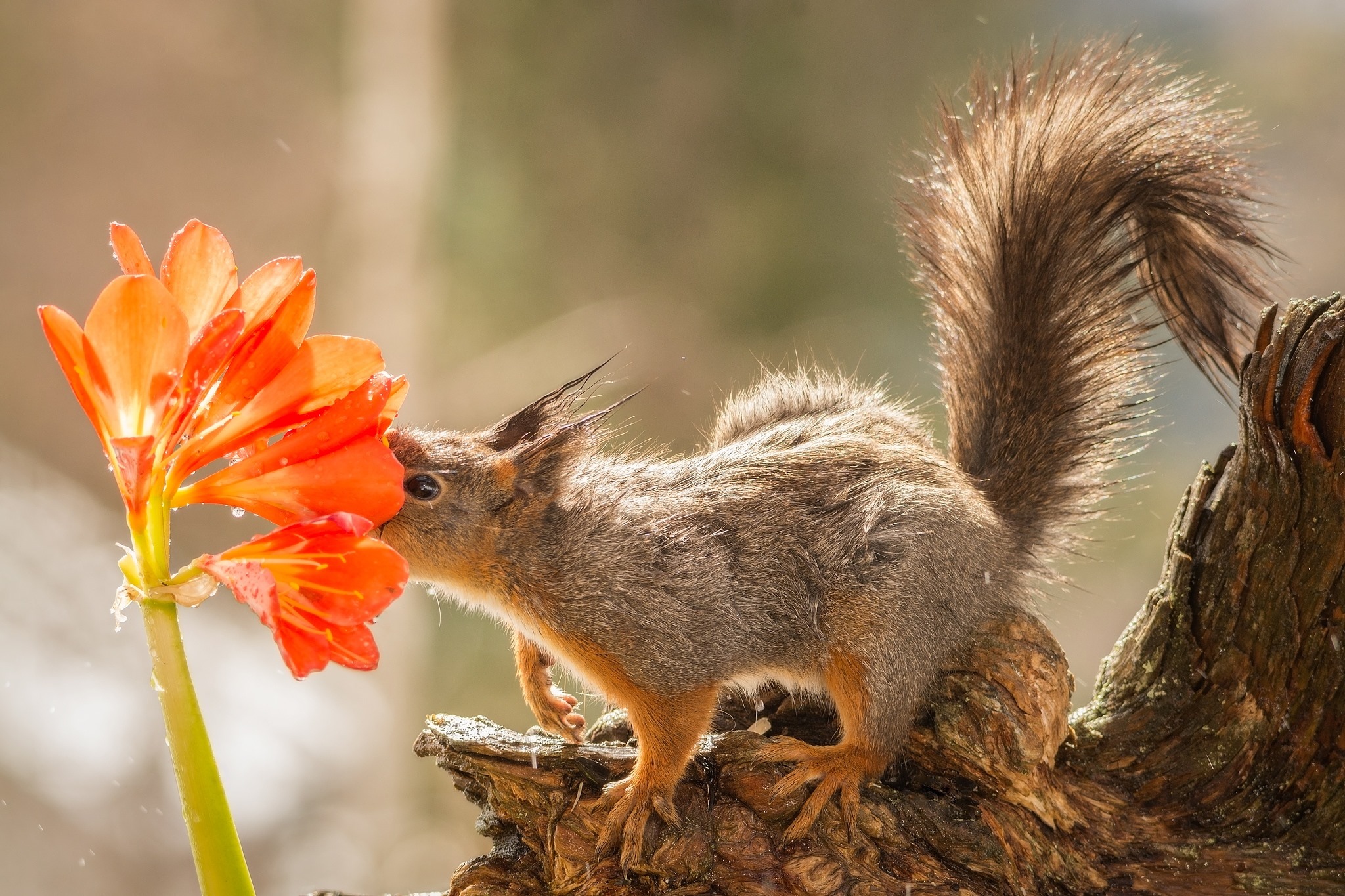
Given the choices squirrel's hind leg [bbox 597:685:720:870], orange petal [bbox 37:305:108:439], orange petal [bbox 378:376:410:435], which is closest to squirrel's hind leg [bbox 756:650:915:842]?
squirrel's hind leg [bbox 597:685:720:870]

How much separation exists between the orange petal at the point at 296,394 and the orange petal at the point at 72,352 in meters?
0.06

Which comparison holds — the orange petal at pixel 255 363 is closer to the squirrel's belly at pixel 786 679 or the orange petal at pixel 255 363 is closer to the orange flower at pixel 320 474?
the orange flower at pixel 320 474

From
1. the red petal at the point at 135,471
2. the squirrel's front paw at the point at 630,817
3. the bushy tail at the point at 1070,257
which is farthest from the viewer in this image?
the bushy tail at the point at 1070,257

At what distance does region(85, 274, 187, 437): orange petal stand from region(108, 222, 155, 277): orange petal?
6 centimetres

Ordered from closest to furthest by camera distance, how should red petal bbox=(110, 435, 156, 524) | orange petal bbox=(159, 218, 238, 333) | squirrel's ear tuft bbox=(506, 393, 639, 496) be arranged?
red petal bbox=(110, 435, 156, 524) → orange petal bbox=(159, 218, 238, 333) → squirrel's ear tuft bbox=(506, 393, 639, 496)

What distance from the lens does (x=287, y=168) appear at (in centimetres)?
325

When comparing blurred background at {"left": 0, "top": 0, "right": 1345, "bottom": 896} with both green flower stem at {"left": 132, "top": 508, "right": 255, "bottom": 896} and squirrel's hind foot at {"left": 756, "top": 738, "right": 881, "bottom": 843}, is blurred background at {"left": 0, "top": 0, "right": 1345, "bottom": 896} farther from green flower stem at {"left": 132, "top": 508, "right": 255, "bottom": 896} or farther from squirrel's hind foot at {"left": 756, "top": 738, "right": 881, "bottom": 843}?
green flower stem at {"left": 132, "top": 508, "right": 255, "bottom": 896}

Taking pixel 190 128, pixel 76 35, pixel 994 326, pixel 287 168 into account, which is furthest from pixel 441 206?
pixel 994 326

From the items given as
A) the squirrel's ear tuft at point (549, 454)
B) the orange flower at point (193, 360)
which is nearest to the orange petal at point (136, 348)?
the orange flower at point (193, 360)

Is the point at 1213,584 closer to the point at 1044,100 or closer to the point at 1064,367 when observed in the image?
the point at 1064,367

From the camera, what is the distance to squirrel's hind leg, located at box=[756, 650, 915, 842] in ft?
4.17

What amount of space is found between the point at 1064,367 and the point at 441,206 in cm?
227

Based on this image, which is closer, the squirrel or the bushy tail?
the squirrel

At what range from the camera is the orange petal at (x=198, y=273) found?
2.63 ft
